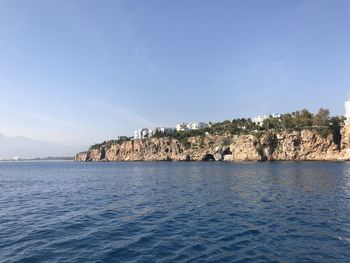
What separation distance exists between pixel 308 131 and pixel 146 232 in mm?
156854

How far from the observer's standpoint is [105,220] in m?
26.6

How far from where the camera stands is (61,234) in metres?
21.9

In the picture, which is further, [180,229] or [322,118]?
[322,118]

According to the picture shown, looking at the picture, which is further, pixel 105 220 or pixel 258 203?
pixel 258 203

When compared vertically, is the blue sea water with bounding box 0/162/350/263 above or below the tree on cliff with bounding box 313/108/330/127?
below

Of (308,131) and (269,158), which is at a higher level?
(308,131)

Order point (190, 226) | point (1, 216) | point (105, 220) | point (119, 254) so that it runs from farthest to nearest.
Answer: point (1, 216), point (105, 220), point (190, 226), point (119, 254)

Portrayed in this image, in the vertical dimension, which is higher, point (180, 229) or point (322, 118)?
point (322, 118)

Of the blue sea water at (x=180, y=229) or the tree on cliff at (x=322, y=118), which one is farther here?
the tree on cliff at (x=322, y=118)

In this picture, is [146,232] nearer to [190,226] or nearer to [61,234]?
[190,226]

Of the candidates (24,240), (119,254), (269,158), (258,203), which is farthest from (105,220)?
(269,158)

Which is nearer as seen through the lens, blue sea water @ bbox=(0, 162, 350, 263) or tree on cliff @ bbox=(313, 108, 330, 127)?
blue sea water @ bbox=(0, 162, 350, 263)

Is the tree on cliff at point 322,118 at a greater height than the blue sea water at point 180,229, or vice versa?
the tree on cliff at point 322,118

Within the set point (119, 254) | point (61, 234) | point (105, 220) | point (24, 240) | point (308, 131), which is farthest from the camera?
point (308, 131)
